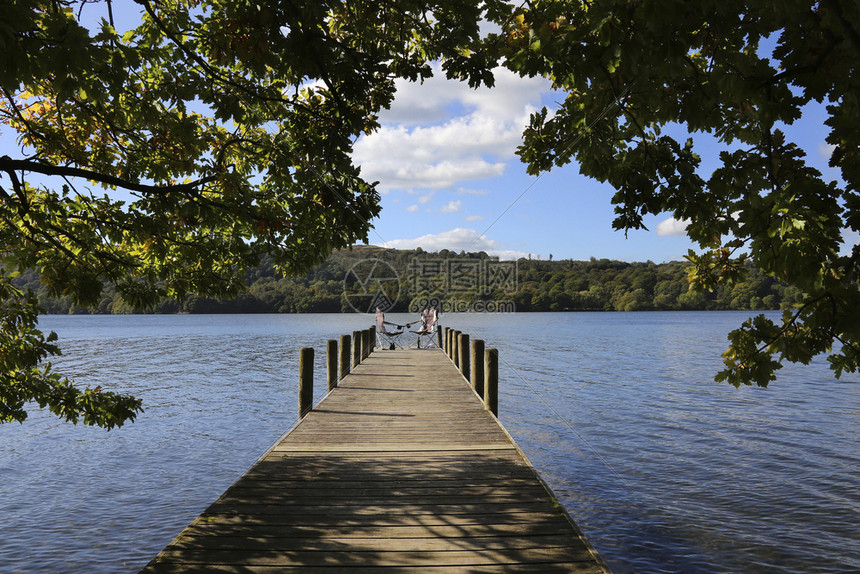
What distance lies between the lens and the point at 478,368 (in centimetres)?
1062

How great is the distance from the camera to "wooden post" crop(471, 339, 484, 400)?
1055cm

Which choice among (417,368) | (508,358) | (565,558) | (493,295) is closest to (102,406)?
(565,558)

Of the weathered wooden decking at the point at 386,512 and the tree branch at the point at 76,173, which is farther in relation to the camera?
the tree branch at the point at 76,173

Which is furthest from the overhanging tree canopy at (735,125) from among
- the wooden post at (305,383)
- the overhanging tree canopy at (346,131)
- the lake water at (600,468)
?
the wooden post at (305,383)

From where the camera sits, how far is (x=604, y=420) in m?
15.6

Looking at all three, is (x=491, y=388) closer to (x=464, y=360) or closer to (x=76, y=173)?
(x=464, y=360)

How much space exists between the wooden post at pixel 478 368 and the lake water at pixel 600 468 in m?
2.04

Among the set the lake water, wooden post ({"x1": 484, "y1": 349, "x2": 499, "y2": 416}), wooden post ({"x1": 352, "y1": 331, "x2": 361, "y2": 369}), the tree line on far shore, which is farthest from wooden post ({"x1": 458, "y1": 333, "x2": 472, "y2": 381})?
the tree line on far shore

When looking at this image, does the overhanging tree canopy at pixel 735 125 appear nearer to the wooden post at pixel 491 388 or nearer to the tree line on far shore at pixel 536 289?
the wooden post at pixel 491 388

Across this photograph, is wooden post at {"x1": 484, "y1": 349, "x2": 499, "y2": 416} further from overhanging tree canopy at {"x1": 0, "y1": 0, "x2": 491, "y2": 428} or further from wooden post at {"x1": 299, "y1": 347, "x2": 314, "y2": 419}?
overhanging tree canopy at {"x1": 0, "y1": 0, "x2": 491, "y2": 428}

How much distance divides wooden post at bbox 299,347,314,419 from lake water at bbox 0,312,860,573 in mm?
2394

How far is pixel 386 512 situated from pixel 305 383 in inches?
196

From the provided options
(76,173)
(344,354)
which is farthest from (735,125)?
(344,354)

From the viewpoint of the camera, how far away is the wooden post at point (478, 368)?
1055 cm
